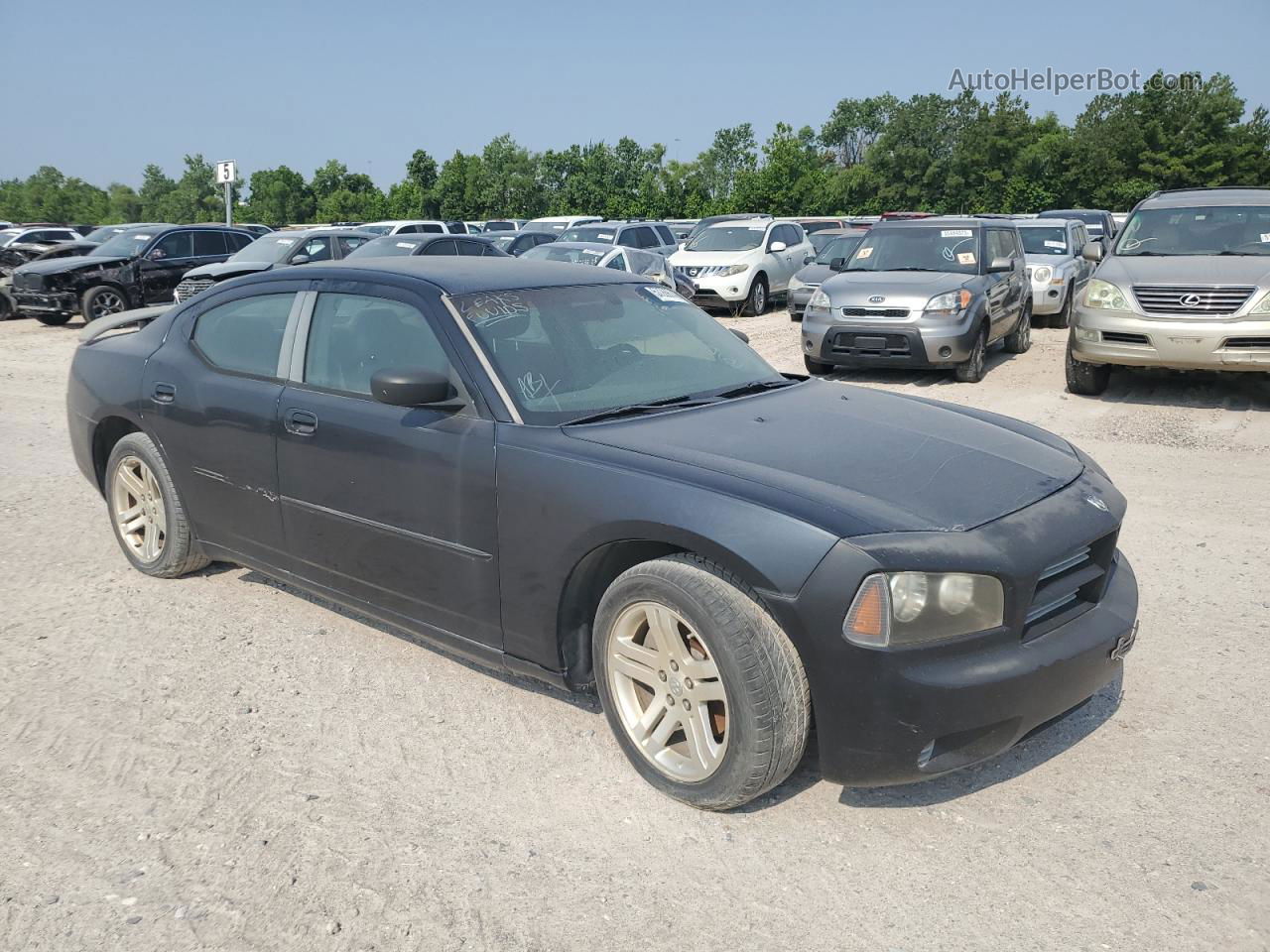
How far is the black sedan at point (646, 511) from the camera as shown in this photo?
9.62 feet

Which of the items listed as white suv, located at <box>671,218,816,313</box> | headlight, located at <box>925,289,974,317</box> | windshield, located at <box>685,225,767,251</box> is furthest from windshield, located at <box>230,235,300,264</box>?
headlight, located at <box>925,289,974,317</box>

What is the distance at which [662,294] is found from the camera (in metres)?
4.75

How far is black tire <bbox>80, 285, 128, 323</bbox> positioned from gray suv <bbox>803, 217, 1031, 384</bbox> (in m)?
13.0

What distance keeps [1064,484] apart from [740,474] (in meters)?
1.16

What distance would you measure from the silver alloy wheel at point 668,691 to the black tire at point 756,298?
15.7 metres

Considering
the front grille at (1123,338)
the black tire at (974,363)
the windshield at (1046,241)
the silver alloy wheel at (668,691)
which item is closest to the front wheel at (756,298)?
the windshield at (1046,241)

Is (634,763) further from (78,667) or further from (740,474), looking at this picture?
(78,667)

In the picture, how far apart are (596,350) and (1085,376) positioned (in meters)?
7.84

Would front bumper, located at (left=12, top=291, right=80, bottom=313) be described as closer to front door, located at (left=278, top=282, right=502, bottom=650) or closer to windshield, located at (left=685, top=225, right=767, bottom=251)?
windshield, located at (left=685, top=225, right=767, bottom=251)

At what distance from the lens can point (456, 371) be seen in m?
3.80

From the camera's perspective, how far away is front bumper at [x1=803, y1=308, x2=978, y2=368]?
10.9 m

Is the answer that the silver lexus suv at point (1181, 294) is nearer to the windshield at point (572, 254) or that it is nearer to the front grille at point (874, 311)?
the front grille at point (874, 311)

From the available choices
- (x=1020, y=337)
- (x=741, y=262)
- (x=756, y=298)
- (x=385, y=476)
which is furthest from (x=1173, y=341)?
(x=756, y=298)

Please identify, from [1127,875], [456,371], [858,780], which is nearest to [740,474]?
[858,780]
